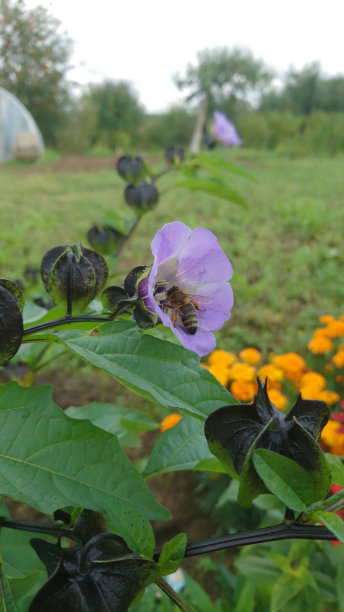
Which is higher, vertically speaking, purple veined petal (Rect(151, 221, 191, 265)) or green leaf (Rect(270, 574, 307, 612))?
purple veined petal (Rect(151, 221, 191, 265))

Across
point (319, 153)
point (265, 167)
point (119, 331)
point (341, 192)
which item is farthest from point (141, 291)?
point (319, 153)

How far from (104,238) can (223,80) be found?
15.5 m

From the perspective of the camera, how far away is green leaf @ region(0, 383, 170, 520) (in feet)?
1.23

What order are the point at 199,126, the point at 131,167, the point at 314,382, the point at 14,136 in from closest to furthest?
the point at 131,167, the point at 314,382, the point at 14,136, the point at 199,126

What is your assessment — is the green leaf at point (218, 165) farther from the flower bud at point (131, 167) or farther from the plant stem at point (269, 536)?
the plant stem at point (269, 536)

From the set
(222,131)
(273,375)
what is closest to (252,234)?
(222,131)

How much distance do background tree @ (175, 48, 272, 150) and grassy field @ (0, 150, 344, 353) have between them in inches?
332

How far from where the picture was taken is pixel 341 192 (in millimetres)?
5633

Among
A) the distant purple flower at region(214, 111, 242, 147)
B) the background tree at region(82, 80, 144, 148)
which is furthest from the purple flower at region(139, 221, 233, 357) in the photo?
the background tree at region(82, 80, 144, 148)

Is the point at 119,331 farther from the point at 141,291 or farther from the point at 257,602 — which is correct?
the point at 257,602

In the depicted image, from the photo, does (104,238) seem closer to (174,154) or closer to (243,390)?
(174,154)

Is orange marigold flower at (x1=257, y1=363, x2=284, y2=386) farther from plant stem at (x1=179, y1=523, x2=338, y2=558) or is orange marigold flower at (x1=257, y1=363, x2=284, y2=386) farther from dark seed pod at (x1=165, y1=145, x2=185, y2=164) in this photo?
plant stem at (x1=179, y1=523, x2=338, y2=558)

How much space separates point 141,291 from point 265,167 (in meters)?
8.30

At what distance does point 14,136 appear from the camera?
385 inches
